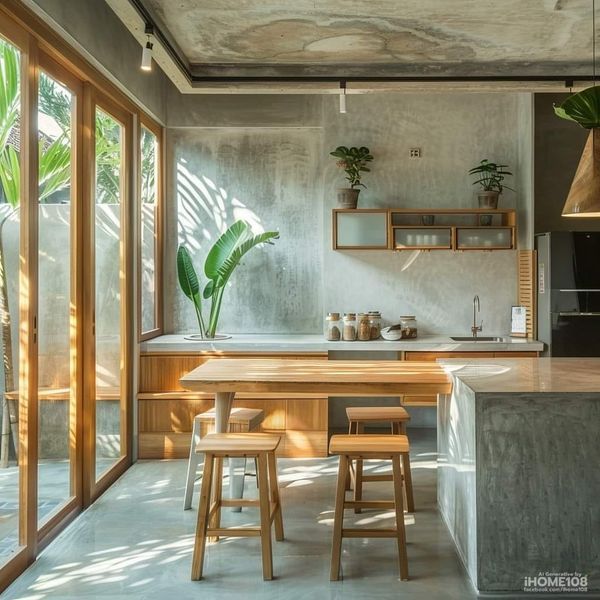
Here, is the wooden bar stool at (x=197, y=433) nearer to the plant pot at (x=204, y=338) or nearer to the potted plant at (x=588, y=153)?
the plant pot at (x=204, y=338)

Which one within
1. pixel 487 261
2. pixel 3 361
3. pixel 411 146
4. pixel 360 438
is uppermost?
pixel 411 146

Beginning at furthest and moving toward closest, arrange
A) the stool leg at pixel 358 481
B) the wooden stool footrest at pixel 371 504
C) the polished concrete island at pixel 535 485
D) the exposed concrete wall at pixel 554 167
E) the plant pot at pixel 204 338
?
the exposed concrete wall at pixel 554 167, the plant pot at pixel 204 338, the stool leg at pixel 358 481, the wooden stool footrest at pixel 371 504, the polished concrete island at pixel 535 485

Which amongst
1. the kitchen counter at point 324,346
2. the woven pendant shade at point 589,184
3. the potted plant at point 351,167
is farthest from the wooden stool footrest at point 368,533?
the potted plant at point 351,167

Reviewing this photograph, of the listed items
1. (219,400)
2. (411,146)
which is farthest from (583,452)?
(411,146)

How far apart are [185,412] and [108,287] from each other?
4.31 feet

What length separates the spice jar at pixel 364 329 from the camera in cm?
582

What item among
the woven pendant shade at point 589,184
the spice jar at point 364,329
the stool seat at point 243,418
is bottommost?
the stool seat at point 243,418

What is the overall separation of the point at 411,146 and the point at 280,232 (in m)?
1.45

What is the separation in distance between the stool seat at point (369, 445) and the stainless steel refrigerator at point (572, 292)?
2685 millimetres

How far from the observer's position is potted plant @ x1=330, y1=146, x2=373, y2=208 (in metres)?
5.98

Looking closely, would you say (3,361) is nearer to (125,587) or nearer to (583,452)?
(125,587)

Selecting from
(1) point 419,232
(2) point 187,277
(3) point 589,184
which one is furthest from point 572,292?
(2) point 187,277

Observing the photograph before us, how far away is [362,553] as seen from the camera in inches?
138

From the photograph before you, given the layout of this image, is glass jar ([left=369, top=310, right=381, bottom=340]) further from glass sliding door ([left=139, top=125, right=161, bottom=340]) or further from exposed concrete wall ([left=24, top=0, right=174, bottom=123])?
exposed concrete wall ([left=24, top=0, right=174, bottom=123])
